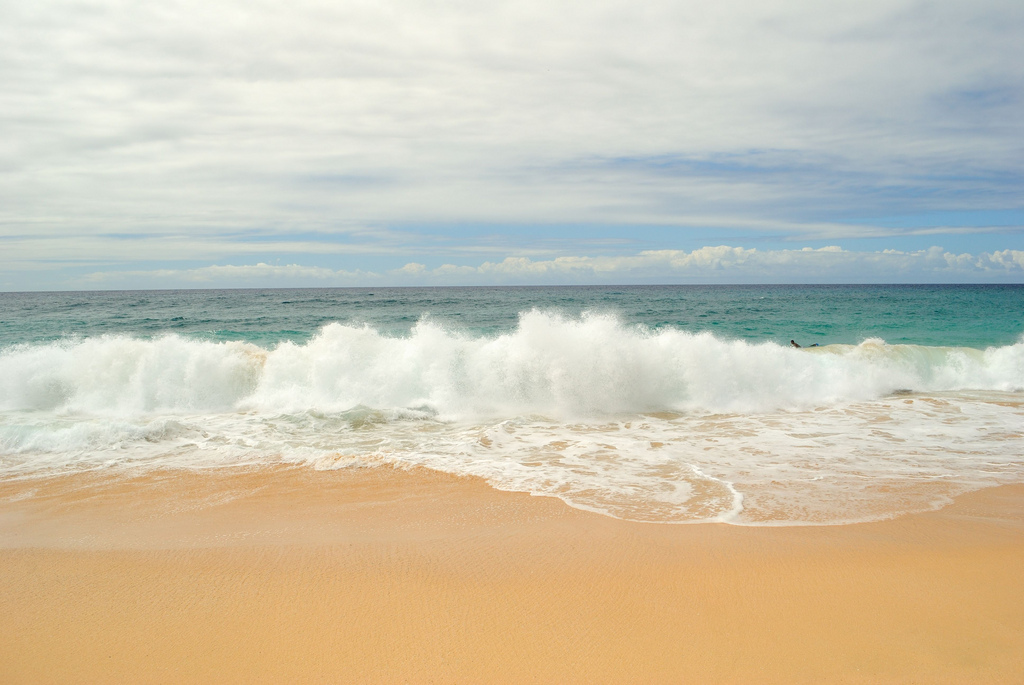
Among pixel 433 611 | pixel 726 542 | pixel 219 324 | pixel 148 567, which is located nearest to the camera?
pixel 433 611

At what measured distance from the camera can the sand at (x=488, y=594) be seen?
303 centimetres

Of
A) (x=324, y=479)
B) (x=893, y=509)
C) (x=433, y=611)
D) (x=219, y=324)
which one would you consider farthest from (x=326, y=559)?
(x=219, y=324)

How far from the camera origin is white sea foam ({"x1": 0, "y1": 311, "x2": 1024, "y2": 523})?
20.2ft

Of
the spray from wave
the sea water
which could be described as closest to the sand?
the sea water

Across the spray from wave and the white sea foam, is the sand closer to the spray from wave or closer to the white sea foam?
the white sea foam

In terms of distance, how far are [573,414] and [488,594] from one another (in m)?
6.21

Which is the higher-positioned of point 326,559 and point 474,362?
point 474,362

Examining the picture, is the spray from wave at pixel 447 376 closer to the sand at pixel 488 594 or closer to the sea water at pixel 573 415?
the sea water at pixel 573 415

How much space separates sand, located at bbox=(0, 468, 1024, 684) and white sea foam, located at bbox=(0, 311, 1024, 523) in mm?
781

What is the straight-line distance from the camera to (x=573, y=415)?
979 centimetres

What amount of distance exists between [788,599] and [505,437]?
16.2 ft

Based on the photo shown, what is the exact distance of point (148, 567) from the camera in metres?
4.20

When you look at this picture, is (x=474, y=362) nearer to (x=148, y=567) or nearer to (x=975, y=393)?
(x=148, y=567)

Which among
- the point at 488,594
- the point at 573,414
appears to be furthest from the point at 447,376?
the point at 488,594
